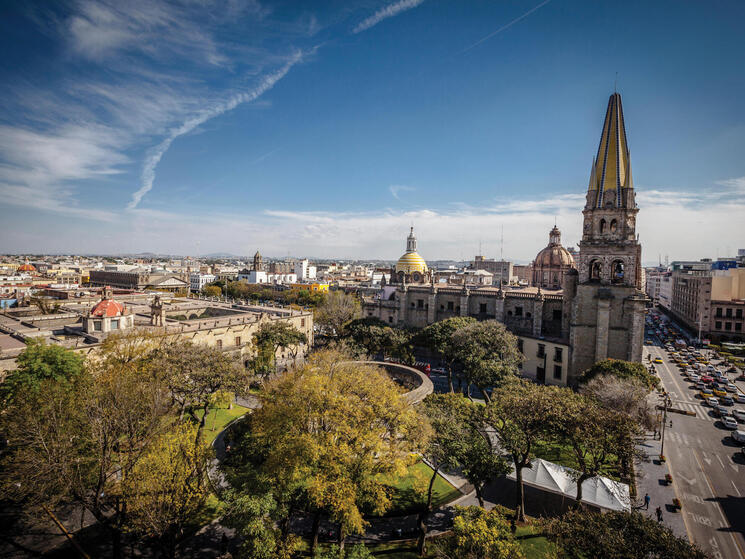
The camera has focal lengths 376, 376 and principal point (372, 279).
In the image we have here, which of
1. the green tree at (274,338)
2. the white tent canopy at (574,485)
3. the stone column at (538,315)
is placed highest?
the stone column at (538,315)

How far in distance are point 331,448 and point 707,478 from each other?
25.3 metres

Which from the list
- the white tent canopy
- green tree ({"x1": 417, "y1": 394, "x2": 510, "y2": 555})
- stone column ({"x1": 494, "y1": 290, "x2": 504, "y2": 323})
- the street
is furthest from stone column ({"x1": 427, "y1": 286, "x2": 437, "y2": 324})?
green tree ({"x1": 417, "y1": 394, "x2": 510, "y2": 555})

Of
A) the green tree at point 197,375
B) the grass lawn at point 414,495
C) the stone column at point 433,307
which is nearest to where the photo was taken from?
the grass lawn at point 414,495

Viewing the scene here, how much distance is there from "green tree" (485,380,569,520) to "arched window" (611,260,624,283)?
2722 cm

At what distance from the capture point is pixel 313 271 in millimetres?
167125

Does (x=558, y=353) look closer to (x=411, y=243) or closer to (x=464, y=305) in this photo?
(x=464, y=305)

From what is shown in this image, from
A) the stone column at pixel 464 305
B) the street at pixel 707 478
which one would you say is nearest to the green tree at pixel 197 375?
the street at pixel 707 478

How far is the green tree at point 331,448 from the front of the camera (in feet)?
48.7

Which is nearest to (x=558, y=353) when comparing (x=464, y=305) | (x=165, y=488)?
(x=464, y=305)

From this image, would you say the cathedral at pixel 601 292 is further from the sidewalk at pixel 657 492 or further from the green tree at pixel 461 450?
the green tree at pixel 461 450

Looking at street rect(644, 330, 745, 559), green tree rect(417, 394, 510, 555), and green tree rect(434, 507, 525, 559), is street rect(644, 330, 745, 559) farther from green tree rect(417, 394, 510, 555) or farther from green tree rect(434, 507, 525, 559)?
green tree rect(417, 394, 510, 555)

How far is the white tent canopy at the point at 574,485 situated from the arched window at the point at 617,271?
25.3m

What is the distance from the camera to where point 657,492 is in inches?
882

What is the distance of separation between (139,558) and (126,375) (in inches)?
342
